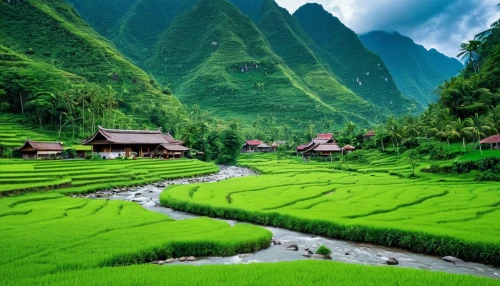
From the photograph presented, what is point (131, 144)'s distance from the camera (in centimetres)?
6438

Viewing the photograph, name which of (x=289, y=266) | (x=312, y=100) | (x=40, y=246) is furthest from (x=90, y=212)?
(x=312, y=100)

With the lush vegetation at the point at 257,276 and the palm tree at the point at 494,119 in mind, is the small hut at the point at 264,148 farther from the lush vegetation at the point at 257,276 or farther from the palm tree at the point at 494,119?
the lush vegetation at the point at 257,276

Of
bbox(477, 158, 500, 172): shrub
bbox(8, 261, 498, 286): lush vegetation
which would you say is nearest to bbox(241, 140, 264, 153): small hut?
bbox(477, 158, 500, 172): shrub

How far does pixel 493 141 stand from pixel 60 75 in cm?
11655

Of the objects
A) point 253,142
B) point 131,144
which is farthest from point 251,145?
point 131,144

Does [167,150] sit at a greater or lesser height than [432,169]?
greater

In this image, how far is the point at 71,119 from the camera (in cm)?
7619

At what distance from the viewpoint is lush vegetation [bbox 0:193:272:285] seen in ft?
36.2

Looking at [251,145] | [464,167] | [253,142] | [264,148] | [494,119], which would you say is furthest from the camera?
[264,148]

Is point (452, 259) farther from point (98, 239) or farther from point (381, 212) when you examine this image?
point (98, 239)

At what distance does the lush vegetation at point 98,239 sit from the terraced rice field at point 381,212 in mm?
3649

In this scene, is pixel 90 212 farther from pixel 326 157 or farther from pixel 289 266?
pixel 326 157

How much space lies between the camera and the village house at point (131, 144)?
6022cm

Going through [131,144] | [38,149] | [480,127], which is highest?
[480,127]
